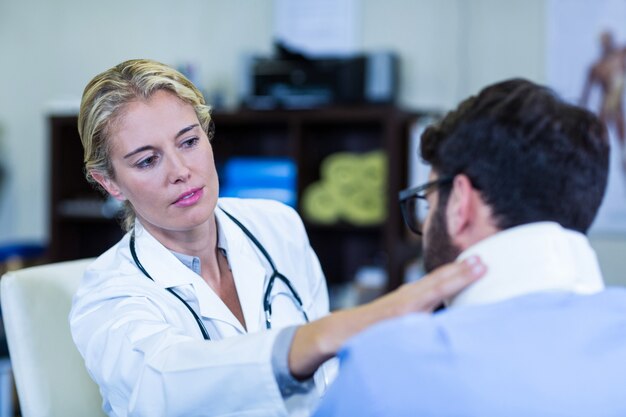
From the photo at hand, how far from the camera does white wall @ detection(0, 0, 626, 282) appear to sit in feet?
10.4

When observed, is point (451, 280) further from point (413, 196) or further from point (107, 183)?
point (107, 183)

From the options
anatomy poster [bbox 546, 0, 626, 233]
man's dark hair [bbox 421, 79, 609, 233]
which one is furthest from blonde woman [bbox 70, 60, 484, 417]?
anatomy poster [bbox 546, 0, 626, 233]

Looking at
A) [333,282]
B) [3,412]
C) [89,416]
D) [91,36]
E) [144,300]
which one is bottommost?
[3,412]

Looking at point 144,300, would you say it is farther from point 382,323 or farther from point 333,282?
point 333,282

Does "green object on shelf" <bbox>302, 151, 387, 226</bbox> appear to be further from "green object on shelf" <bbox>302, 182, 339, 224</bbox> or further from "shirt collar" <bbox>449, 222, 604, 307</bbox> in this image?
"shirt collar" <bbox>449, 222, 604, 307</bbox>

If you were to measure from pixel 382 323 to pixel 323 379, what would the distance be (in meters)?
0.41

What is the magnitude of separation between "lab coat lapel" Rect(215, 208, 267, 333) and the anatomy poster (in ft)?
6.61

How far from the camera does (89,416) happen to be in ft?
4.33

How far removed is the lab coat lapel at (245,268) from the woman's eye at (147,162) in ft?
1.03

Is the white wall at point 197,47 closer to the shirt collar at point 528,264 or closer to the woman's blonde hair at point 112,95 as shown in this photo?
the woman's blonde hair at point 112,95

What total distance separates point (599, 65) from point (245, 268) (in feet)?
7.32

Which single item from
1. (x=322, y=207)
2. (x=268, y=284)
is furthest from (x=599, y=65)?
(x=268, y=284)

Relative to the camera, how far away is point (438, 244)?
96cm

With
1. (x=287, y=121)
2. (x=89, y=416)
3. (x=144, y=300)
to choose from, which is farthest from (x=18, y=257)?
(x=144, y=300)
